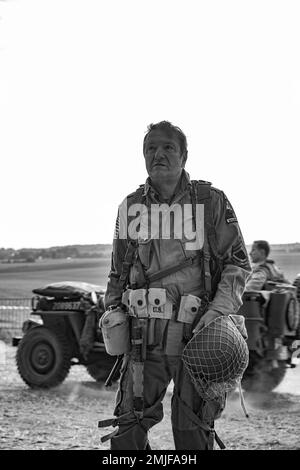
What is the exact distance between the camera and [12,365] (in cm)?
1146

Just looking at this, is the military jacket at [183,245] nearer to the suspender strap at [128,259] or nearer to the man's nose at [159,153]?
the suspender strap at [128,259]

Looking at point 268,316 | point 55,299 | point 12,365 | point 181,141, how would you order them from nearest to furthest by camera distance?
point 181,141
point 268,316
point 55,299
point 12,365

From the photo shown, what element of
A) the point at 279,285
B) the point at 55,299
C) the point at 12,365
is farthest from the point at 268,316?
the point at 12,365

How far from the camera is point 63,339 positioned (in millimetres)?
9039

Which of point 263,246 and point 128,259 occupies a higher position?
point 263,246

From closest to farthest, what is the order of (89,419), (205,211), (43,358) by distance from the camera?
(205,211) < (89,419) < (43,358)

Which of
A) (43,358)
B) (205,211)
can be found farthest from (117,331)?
(43,358)

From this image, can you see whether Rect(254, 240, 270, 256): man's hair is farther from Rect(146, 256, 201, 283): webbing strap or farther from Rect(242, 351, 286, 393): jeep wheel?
Rect(146, 256, 201, 283): webbing strap

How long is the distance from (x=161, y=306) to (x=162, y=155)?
74 centimetres

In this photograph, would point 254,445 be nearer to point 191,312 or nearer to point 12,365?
point 191,312

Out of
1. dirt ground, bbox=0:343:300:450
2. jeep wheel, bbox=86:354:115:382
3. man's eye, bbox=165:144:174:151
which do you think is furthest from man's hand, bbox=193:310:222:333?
jeep wheel, bbox=86:354:115:382

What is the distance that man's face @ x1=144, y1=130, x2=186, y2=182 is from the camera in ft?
12.1

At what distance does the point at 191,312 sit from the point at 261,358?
5.20m

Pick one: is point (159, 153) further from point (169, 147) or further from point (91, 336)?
point (91, 336)
